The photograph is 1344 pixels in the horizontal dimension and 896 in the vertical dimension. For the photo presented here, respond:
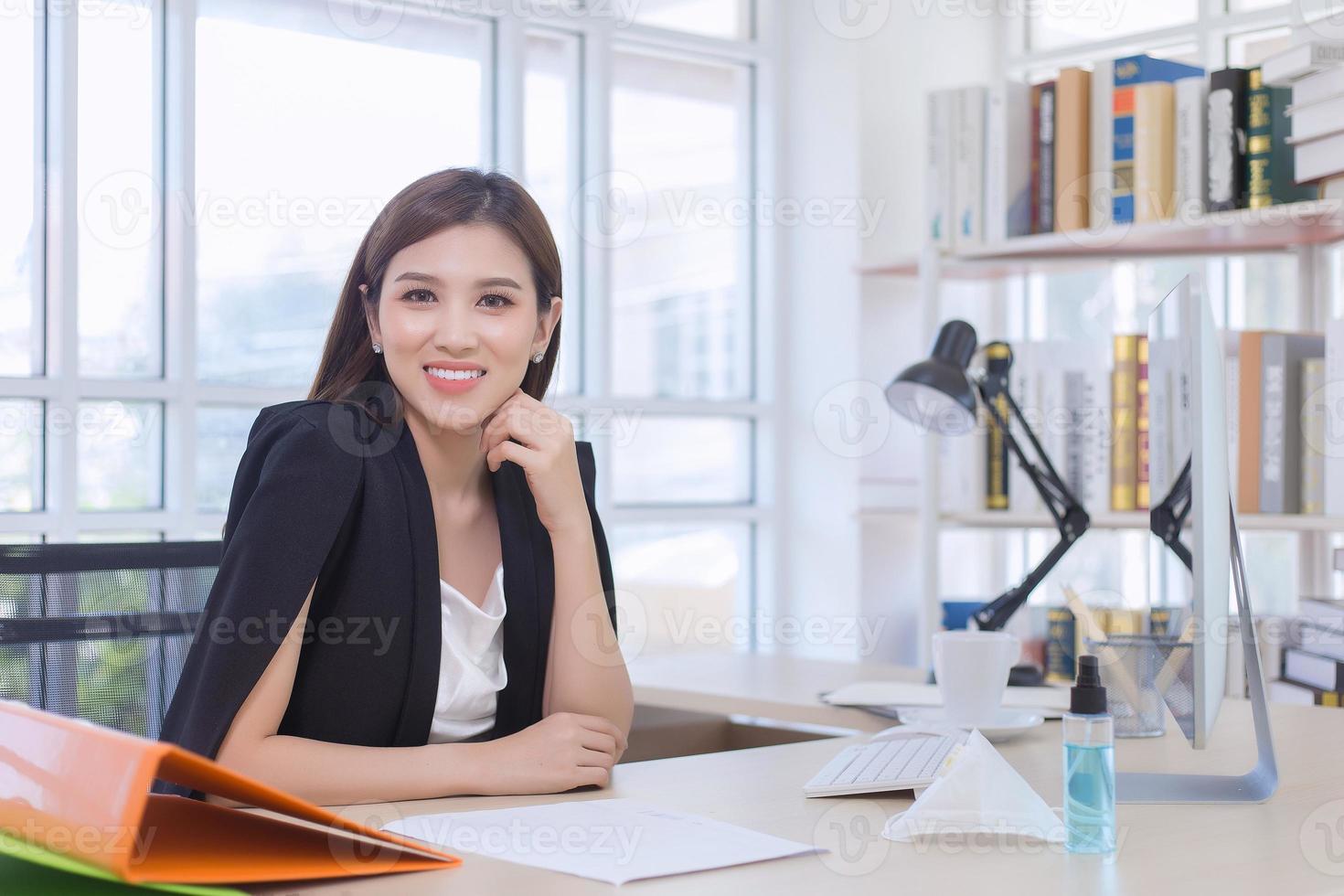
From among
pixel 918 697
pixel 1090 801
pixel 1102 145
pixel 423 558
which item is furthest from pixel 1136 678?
pixel 1102 145

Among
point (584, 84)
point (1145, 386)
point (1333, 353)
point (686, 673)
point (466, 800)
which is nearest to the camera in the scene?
point (466, 800)

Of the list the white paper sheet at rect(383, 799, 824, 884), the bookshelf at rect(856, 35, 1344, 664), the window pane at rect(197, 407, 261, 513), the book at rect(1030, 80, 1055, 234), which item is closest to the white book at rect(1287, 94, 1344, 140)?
the bookshelf at rect(856, 35, 1344, 664)

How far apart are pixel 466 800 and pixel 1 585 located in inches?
24.3

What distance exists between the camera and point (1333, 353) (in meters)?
2.46

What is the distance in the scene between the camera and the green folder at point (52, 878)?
2.77 feet

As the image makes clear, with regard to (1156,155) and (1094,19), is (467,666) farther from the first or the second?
(1094,19)

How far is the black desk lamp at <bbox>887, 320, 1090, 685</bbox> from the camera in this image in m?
1.93

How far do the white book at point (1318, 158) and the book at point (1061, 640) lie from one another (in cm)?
104

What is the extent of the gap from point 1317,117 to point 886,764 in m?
1.70

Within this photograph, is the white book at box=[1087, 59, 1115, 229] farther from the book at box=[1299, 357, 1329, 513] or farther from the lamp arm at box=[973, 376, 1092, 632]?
the lamp arm at box=[973, 376, 1092, 632]

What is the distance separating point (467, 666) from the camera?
155cm

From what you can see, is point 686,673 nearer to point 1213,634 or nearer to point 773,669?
point 773,669

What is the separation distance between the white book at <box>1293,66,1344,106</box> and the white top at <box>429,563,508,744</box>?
1.76 m

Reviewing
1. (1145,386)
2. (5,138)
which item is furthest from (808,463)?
(5,138)
